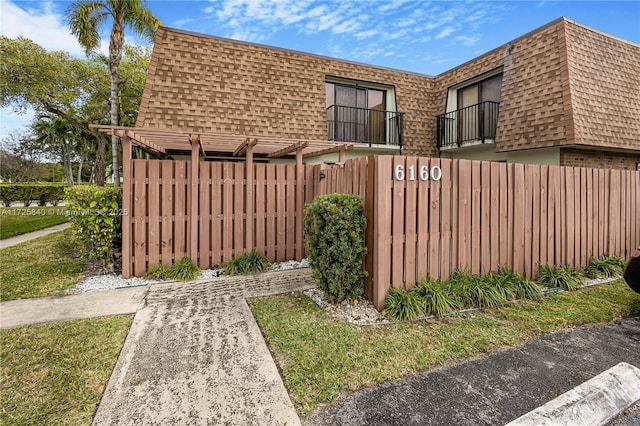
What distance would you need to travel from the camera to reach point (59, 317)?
4.02 meters

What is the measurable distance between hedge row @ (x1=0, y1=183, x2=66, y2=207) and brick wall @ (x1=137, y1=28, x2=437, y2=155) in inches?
764

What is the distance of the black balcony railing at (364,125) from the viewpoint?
36.6 ft

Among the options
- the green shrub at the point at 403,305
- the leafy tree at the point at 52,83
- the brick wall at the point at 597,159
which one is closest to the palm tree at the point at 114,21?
the leafy tree at the point at 52,83

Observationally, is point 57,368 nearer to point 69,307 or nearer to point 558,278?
point 69,307

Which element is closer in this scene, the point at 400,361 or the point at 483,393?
the point at 483,393

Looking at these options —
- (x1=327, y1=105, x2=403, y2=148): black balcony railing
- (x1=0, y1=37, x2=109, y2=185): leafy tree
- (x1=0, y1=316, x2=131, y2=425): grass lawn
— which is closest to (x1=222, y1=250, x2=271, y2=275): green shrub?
(x1=0, y1=316, x2=131, y2=425): grass lawn

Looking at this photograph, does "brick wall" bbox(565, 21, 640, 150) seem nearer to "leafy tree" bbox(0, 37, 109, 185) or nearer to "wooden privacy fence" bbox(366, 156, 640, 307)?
"wooden privacy fence" bbox(366, 156, 640, 307)

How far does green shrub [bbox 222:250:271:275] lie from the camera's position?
6.08 m

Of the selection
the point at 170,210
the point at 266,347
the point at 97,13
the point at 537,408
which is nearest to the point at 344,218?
the point at 266,347

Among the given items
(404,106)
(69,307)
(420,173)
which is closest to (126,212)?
(69,307)

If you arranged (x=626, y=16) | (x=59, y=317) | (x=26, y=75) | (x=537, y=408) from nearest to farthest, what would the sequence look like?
(x=537, y=408) → (x=59, y=317) → (x=626, y=16) → (x=26, y=75)

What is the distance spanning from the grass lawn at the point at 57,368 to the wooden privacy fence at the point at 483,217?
3.09 m

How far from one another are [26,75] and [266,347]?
751 inches

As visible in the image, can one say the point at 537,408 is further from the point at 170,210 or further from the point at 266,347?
the point at 170,210
